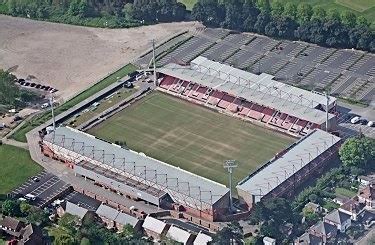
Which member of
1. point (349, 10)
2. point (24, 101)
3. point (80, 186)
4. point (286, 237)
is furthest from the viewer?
point (349, 10)

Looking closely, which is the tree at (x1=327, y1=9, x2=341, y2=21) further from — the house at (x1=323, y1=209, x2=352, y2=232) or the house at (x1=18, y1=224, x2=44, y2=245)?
the house at (x1=18, y1=224, x2=44, y2=245)

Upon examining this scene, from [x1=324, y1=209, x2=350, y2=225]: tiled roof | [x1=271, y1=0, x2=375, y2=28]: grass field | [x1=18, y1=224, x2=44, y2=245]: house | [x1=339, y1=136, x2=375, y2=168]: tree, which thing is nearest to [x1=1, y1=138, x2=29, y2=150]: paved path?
[x1=18, y1=224, x2=44, y2=245]: house

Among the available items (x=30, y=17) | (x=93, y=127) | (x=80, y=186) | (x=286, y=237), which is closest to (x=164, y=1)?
(x=30, y=17)

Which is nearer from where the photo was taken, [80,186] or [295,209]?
[295,209]

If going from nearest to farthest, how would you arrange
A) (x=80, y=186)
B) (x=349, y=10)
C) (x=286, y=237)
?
(x=286, y=237) < (x=80, y=186) < (x=349, y=10)

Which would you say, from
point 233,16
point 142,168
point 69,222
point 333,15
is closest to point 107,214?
point 69,222

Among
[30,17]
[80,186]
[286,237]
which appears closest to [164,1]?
[30,17]

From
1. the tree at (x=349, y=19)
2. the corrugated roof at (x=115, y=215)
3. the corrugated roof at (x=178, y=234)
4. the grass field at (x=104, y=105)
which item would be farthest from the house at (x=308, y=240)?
the tree at (x=349, y=19)

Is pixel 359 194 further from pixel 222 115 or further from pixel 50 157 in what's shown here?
pixel 50 157
